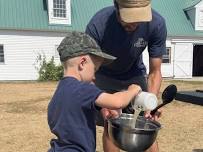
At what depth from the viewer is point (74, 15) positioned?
907 inches

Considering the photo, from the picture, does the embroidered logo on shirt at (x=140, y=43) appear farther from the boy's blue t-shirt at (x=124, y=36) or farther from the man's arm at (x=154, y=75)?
the man's arm at (x=154, y=75)

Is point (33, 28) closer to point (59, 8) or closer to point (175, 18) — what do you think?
point (59, 8)

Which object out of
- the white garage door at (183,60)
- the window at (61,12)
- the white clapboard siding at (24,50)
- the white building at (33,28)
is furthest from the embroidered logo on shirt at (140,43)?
the white garage door at (183,60)

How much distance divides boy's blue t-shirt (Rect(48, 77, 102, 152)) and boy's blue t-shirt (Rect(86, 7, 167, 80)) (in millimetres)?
1143

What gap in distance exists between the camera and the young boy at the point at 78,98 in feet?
9.07

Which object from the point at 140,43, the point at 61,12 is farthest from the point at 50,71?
the point at 140,43

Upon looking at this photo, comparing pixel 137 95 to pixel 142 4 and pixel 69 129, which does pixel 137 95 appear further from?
pixel 142 4

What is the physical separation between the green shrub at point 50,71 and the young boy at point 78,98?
1817cm

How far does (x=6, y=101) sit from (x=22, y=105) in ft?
4.06

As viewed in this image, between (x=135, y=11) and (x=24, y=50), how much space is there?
18945 mm

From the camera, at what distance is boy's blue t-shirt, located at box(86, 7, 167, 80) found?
12.7 feet

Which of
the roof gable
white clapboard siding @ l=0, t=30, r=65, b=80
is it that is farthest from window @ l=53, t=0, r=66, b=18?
the roof gable

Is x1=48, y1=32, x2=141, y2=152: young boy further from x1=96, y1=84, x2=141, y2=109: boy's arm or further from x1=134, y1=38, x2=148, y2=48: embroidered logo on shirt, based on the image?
x1=134, y1=38, x2=148, y2=48: embroidered logo on shirt

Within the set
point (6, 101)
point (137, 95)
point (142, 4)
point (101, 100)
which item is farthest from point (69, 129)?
point (6, 101)
